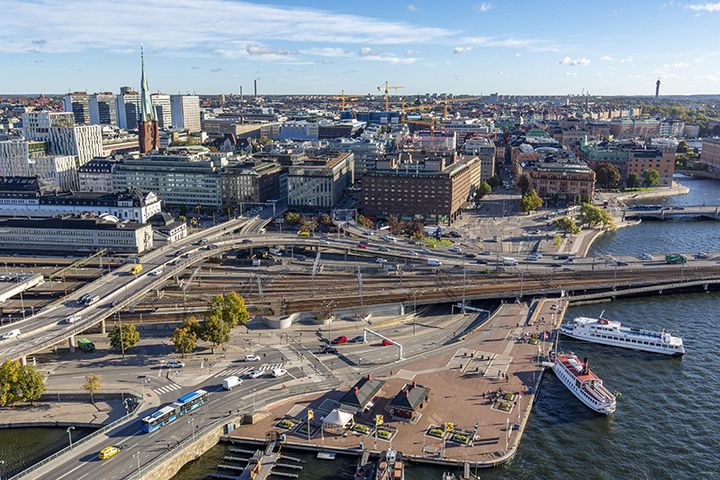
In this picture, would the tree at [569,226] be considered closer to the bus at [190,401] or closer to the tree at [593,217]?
the tree at [593,217]

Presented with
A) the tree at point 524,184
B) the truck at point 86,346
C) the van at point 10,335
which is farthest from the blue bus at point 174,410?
the tree at point 524,184

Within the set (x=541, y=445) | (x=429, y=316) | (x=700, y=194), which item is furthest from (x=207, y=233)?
(x=700, y=194)

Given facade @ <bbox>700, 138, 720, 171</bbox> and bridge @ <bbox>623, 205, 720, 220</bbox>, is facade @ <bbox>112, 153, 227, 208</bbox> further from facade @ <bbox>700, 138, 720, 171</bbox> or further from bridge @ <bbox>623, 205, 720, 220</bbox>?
facade @ <bbox>700, 138, 720, 171</bbox>

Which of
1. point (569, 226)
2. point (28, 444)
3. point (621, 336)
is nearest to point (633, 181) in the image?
point (569, 226)

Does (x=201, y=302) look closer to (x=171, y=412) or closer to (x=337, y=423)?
(x=171, y=412)

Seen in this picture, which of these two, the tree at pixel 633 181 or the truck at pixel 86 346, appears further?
the tree at pixel 633 181

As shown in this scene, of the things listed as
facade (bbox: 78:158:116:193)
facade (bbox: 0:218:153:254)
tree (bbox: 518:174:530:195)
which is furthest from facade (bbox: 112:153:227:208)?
tree (bbox: 518:174:530:195)
